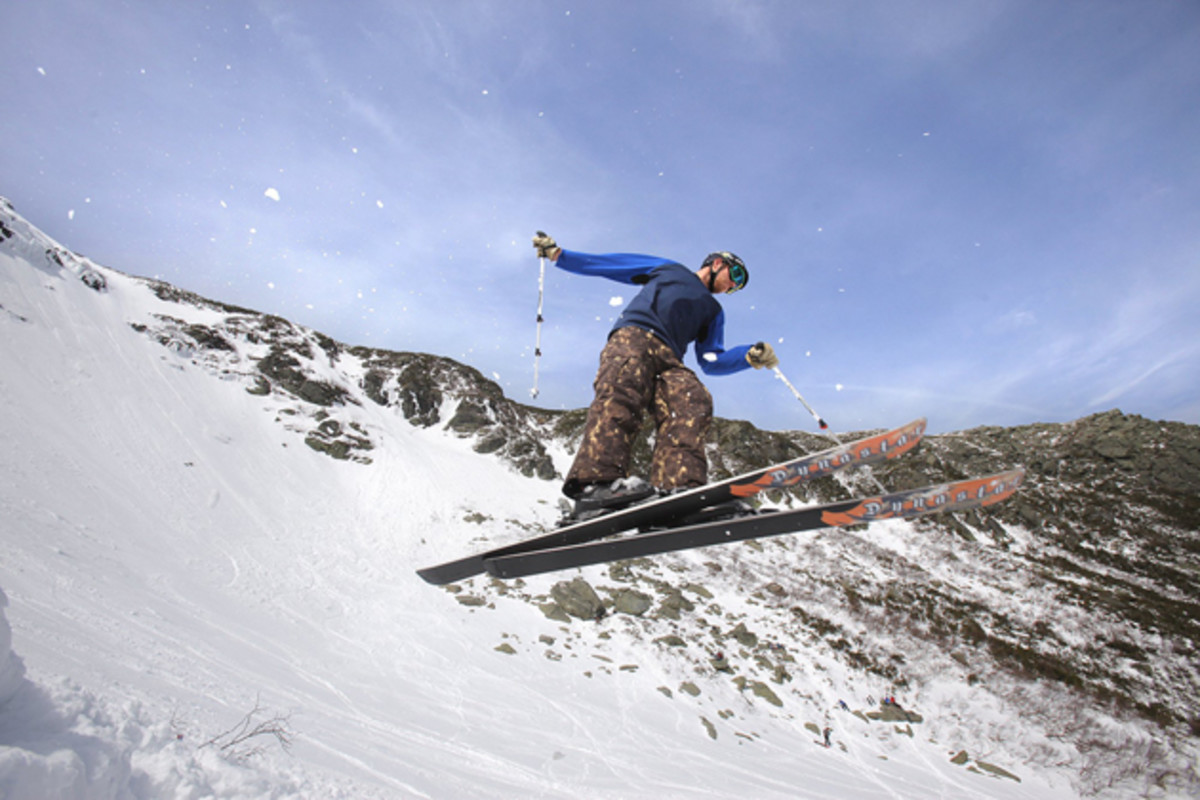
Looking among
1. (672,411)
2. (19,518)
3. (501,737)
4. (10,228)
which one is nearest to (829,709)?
(501,737)

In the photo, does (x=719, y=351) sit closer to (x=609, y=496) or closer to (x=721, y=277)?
(x=721, y=277)

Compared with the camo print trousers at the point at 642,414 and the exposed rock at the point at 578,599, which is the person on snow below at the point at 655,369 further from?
the exposed rock at the point at 578,599

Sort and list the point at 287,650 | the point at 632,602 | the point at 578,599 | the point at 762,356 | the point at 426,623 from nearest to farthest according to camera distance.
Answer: the point at 762,356
the point at 287,650
the point at 426,623
the point at 578,599
the point at 632,602

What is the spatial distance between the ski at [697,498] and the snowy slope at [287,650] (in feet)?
4.66

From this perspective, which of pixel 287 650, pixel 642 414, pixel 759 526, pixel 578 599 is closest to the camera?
pixel 759 526

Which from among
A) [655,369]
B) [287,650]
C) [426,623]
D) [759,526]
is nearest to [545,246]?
[655,369]

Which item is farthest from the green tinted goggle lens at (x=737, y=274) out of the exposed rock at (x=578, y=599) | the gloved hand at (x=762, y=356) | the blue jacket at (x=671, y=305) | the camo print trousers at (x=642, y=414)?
the exposed rock at (x=578, y=599)

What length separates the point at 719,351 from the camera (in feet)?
14.0

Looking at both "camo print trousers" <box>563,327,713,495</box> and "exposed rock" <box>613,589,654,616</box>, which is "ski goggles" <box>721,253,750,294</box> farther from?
"exposed rock" <box>613,589,654,616</box>

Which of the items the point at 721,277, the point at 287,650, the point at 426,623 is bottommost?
the point at 426,623

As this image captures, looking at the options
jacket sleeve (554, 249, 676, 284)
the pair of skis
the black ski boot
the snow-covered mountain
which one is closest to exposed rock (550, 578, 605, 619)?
the snow-covered mountain

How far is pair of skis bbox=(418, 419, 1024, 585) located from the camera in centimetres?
295

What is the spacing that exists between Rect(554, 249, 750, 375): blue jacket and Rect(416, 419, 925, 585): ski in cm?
114

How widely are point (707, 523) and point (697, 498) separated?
0.57ft
